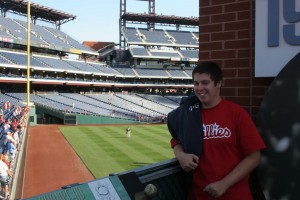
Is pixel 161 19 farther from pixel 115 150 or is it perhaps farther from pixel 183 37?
pixel 115 150

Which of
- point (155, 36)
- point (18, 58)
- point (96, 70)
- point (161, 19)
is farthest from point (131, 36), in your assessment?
point (18, 58)

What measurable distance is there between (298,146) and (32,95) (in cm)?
3888

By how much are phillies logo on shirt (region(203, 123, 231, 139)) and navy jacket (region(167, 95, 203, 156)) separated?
1.4 inches

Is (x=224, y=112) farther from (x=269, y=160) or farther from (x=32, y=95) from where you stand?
(x=32, y=95)

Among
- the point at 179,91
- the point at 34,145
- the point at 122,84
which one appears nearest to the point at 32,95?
the point at 122,84

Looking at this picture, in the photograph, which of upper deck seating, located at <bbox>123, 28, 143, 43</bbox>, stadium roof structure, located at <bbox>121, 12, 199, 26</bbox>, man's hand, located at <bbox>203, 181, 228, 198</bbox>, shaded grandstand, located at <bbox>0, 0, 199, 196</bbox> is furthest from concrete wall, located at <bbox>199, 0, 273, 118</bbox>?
stadium roof structure, located at <bbox>121, 12, 199, 26</bbox>

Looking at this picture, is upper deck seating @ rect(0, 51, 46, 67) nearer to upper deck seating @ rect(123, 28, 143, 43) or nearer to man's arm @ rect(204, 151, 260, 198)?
upper deck seating @ rect(123, 28, 143, 43)

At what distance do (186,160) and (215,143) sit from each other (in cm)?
24

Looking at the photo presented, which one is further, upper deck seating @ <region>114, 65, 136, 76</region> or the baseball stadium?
upper deck seating @ <region>114, 65, 136, 76</region>

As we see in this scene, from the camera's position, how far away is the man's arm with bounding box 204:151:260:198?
7.62 feet

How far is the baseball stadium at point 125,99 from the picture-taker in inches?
104

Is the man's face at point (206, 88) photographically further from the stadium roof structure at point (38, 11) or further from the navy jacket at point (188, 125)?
the stadium roof structure at point (38, 11)

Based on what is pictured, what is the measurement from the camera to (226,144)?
2393mm

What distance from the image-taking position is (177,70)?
5838cm
